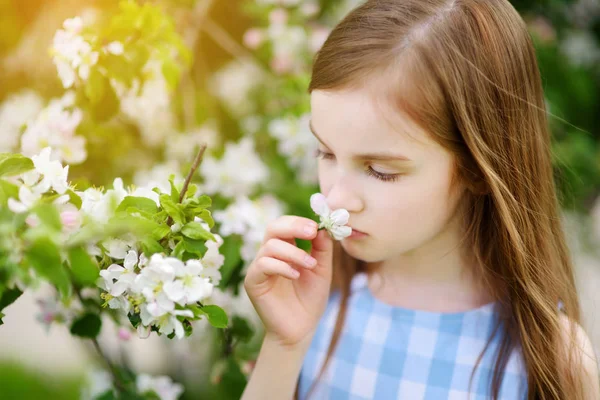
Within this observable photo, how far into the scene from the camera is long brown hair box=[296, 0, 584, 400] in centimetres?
108

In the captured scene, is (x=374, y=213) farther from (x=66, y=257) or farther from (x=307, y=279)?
(x=66, y=257)

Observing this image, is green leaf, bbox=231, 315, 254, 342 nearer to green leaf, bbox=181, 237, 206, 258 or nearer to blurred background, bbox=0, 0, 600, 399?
blurred background, bbox=0, 0, 600, 399

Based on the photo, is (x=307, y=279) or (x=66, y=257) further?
(x=307, y=279)

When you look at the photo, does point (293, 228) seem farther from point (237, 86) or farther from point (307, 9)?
point (237, 86)

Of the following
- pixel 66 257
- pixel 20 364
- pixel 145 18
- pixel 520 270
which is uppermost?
pixel 145 18

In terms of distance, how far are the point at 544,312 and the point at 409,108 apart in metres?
0.49

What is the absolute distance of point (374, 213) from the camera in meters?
1.08

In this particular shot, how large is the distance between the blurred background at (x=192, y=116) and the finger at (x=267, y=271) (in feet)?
0.59

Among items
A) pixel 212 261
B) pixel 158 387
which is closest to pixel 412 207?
pixel 212 261

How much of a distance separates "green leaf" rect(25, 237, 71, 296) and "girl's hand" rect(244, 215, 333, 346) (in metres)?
0.42

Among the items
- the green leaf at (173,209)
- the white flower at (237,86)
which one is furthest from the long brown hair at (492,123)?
the white flower at (237,86)

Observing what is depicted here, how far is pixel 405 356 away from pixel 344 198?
44cm

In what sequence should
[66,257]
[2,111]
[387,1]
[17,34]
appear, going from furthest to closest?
[17,34] → [2,111] → [387,1] → [66,257]

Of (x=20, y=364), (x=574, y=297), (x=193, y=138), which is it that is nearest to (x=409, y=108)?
(x=574, y=297)
